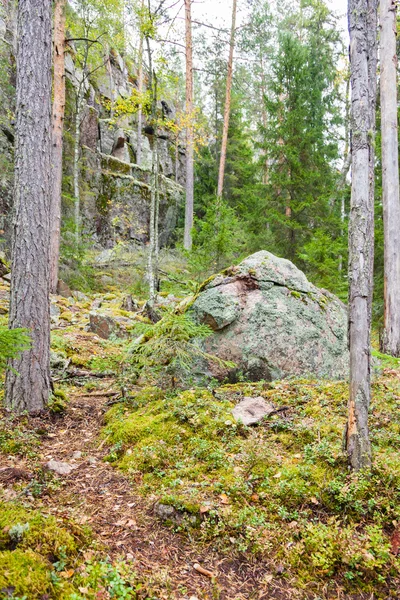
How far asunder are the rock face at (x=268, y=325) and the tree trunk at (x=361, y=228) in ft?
7.24

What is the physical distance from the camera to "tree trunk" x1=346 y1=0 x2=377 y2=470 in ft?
9.50

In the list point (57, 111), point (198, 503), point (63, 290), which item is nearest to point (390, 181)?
point (198, 503)

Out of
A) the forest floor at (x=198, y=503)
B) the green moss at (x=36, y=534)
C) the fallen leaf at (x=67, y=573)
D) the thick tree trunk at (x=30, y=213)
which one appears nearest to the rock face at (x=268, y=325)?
the forest floor at (x=198, y=503)

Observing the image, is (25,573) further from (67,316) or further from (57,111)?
(57,111)

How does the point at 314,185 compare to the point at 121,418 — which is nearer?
the point at 121,418

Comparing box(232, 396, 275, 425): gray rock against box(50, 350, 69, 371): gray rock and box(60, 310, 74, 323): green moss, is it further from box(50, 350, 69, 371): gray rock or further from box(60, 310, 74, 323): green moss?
box(60, 310, 74, 323): green moss

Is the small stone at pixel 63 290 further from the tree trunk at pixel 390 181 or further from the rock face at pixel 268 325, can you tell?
the tree trunk at pixel 390 181

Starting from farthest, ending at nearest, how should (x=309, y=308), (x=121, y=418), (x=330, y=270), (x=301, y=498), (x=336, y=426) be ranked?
(x=330, y=270) < (x=309, y=308) < (x=121, y=418) < (x=336, y=426) < (x=301, y=498)

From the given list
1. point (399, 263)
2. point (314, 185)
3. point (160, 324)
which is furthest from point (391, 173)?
point (160, 324)

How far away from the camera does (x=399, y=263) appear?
873 centimetres

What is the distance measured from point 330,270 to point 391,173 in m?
2.70

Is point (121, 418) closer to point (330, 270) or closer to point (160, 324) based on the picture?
point (160, 324)

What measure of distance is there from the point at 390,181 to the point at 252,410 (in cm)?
739

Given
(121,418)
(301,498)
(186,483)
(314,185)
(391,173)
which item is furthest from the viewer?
(314,185)
